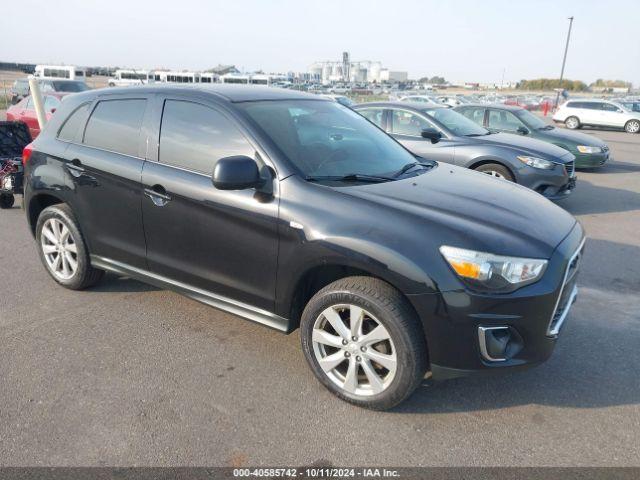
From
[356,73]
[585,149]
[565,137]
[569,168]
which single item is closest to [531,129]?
[565,137]

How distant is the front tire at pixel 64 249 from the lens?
4.11 m

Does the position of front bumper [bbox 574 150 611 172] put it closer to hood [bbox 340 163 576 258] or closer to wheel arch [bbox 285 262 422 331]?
hood [bbox 340 163 576 258]

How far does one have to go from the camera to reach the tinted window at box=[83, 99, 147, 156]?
3.67 metres

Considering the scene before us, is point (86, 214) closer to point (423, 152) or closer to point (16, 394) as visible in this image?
point (16, 394)

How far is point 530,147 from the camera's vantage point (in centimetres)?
754

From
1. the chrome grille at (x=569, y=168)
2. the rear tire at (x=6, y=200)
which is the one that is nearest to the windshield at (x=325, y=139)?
the chrome grille at (x=569, y=168)

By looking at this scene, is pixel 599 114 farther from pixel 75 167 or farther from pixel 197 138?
pixel 75 167

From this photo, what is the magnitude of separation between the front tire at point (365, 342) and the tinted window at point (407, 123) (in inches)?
219

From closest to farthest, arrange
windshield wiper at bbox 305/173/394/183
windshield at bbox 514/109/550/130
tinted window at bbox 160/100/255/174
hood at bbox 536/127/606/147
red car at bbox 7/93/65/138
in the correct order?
windshield wiper at bbox 305/173/394/183
tinted window at bbox 160/100/255/174
hood at bbox 536/127/606/147
windshield at bbox 514/109/550/130
red car at bbox 7/93/65/138

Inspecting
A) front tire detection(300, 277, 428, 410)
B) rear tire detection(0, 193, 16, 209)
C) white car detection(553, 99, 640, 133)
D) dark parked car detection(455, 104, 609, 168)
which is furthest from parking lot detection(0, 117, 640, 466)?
white car detection(553, 99, 640, 133)

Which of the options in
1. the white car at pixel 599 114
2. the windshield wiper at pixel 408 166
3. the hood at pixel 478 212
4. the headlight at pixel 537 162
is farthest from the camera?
the white car at pixel 599 114

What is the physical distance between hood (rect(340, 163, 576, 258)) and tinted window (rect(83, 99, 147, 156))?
1.74 m

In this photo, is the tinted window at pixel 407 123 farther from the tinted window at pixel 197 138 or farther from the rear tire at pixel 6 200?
the rear tire at pixel 6 200

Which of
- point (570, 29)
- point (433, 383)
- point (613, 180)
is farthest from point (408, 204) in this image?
point (570, 29)
